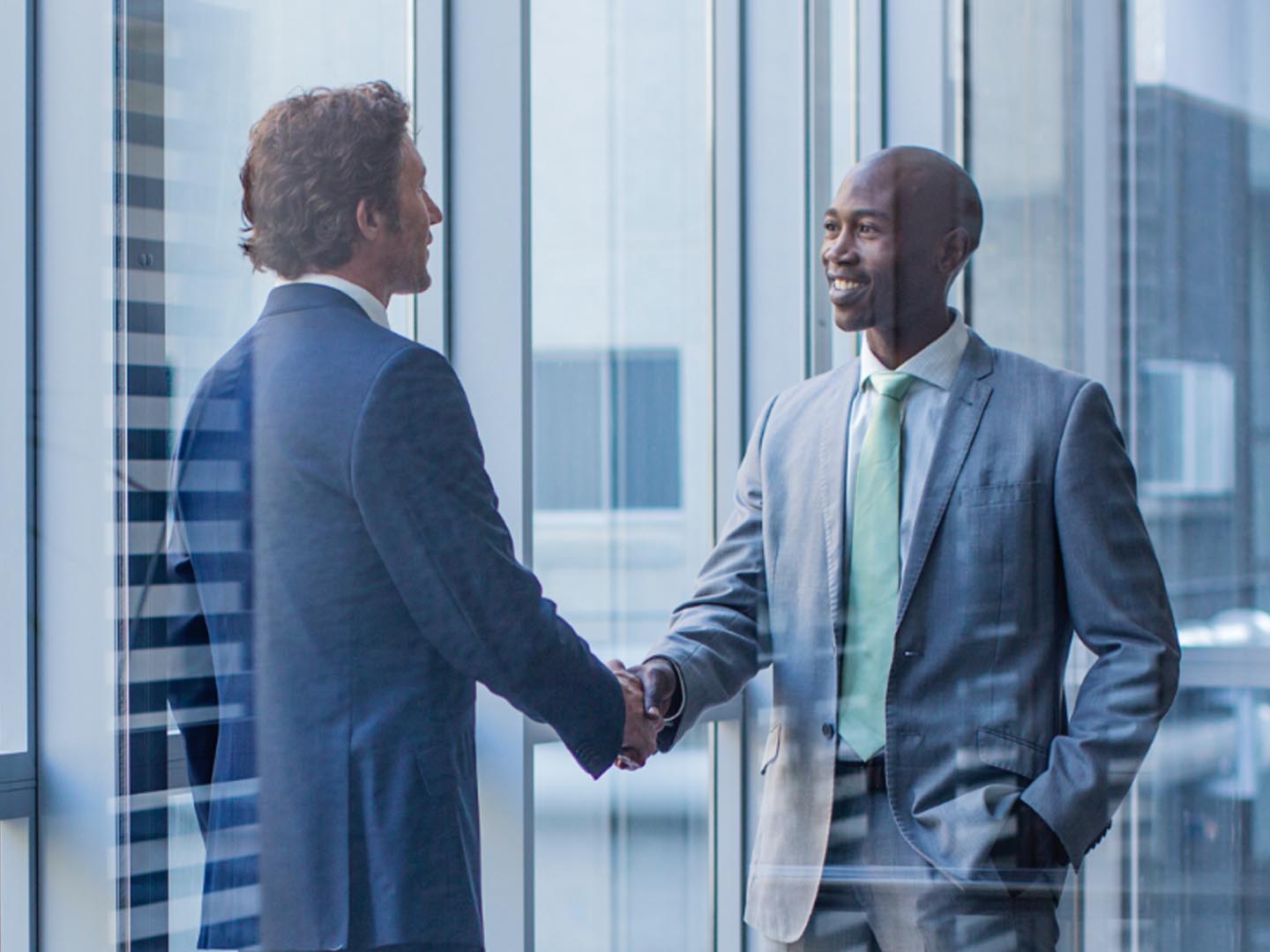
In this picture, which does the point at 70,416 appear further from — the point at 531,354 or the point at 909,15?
the point at 909,15

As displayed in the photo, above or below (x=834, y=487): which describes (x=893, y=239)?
above

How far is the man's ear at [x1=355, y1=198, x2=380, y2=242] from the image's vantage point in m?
1.35

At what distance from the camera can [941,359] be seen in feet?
5.60

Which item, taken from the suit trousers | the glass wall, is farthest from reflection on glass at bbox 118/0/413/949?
the suit trousers

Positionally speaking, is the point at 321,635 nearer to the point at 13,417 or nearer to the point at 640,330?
the point at 13,417

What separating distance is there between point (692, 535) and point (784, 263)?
557mm

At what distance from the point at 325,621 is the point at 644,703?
0.52m

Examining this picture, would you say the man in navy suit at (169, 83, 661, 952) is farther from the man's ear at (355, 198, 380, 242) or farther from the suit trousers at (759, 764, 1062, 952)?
the suit trousers at (759, 764, 1062, 952)

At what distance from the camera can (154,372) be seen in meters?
1.32

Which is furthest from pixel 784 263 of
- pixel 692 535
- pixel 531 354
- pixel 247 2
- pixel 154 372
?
pixel 154 372

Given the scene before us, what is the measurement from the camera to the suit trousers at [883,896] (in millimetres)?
1617

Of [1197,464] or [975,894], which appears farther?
[1197,464]

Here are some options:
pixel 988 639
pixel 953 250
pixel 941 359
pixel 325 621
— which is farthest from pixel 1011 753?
pixel 325 621

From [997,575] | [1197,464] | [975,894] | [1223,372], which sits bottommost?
[975,894]
